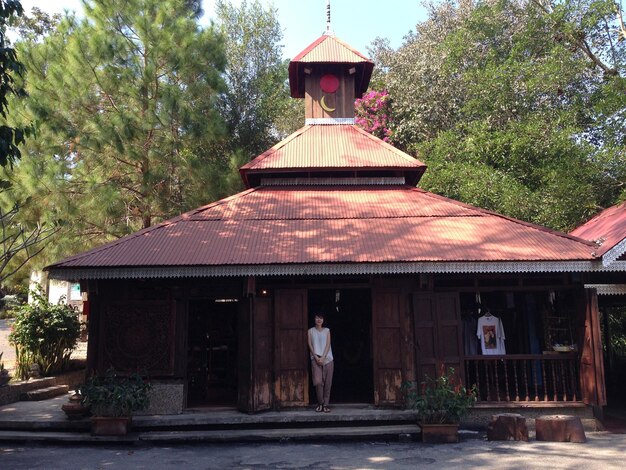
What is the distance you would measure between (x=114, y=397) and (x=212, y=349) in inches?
144

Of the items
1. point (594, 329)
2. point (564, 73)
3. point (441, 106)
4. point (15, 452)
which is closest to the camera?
point (15, 452)

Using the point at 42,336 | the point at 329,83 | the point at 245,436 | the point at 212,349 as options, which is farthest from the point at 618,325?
the point at 42,336

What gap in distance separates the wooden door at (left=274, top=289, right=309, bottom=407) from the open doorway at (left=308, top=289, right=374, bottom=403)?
139 inches

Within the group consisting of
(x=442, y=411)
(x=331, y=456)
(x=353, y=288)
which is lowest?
(x=331, y=456)

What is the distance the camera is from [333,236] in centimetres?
923

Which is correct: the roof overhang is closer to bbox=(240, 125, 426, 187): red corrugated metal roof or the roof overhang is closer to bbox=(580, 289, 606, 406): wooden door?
bbox=(580, 289, 606, 406): wooden door

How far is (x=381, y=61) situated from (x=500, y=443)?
19.1 metres

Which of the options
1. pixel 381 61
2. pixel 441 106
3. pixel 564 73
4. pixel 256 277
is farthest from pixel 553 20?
pixel 256 277

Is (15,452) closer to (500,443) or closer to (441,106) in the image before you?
(500,443)

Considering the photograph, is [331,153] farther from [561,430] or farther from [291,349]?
[561,430]

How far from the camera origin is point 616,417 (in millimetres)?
9523

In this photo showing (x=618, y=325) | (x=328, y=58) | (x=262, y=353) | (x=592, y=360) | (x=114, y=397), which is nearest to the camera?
→ (x=114, y=397)

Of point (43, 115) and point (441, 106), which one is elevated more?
point (441, 106)

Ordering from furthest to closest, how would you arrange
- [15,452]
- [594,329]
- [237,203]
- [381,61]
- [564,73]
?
1. [381,61]
2. [564,73]
3. [237,203]
4. [594,329]
5. [15,452]
